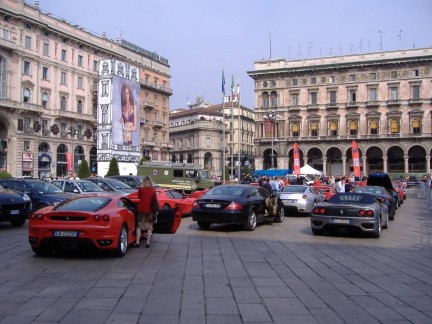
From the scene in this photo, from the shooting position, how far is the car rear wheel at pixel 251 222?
1477 centimetres

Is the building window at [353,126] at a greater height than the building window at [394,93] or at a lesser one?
lesser

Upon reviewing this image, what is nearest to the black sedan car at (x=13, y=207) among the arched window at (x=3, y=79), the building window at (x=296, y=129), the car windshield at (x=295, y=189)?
the car windshield at (x=295, y=189)

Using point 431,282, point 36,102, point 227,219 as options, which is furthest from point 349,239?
point 36,102

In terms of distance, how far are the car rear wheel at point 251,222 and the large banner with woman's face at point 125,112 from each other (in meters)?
39.6

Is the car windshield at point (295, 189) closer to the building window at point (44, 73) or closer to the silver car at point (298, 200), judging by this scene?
the silver car at point (298, 200)

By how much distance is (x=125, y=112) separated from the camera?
55125 millimetres

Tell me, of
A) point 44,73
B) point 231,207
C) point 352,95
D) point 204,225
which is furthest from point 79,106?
point 231,207

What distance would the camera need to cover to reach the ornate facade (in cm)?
5344

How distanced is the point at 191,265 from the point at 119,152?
4501 centimetres

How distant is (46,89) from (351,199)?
5347cm

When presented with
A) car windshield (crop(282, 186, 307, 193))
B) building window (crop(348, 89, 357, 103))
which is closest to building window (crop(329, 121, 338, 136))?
building window (crop(348, 89, 357, 103))

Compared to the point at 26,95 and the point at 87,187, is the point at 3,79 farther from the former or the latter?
the point at 87,187

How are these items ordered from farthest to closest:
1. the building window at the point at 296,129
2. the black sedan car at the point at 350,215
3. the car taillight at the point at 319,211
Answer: the building window at the point at 296,129, the car taillight at the point at 319,211, the black sedan car at the point at 350,215

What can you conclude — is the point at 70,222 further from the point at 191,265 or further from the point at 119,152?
the point at 119,152
